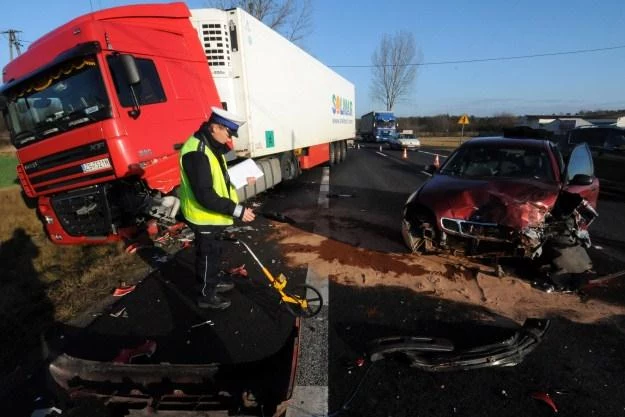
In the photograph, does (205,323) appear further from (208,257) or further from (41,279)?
(41,279)

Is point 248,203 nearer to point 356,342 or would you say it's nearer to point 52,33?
point 52,33

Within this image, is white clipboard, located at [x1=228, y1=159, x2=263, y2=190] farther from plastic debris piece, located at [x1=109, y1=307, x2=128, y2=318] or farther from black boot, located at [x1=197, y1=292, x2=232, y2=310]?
plastic debris piece, located at [x1=109, y1=307, x2=128, y2=318]

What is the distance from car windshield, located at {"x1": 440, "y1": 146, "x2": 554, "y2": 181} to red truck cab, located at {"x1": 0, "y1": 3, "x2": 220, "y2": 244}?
14.0 ft

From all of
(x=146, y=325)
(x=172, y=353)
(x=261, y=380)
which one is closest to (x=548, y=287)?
(x=261, y=380)

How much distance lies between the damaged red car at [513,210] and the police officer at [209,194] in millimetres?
2258

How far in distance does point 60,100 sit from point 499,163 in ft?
20.2

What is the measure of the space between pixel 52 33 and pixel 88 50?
1448 millimetres

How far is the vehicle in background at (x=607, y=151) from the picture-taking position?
9.15 metres

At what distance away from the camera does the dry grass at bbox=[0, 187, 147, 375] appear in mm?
3738

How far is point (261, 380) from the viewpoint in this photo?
2637 mm

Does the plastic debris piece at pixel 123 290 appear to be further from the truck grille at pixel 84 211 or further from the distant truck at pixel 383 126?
the distant truck at pixel 383 126

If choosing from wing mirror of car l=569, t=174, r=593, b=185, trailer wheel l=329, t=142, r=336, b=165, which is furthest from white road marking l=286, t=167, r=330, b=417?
trailer wheel l=329, t=142, r=336, b=165

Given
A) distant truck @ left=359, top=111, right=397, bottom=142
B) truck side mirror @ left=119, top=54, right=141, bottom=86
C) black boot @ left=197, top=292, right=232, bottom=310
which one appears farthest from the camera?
distant truck @ left=359, top=111, right=397, bottom=142

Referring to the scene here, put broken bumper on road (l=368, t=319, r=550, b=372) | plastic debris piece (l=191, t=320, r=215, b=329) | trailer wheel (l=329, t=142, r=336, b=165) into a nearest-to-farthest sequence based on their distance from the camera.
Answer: broken bumper on road (l=368, t=319, r=550, b=372), plastic debris piece (l=191, t=320, r=215, b=329), trailer wheel (l=329, t=142, r=336, b=165)
